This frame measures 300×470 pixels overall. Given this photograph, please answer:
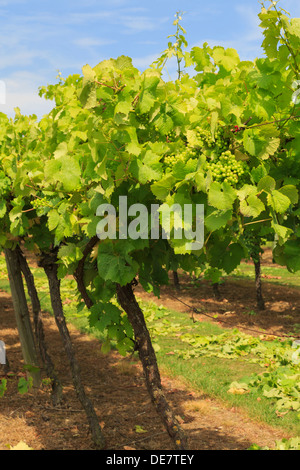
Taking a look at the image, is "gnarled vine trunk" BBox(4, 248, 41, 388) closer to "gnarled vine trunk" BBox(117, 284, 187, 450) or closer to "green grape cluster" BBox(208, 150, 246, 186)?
"gnarled vine trunk" BBox(117, 284, 187, 450)

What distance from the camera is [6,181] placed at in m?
6.63

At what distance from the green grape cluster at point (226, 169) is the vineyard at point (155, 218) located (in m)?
0.01

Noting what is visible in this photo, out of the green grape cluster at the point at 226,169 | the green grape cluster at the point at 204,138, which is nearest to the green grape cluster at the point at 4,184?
the green grape cluster at the point at 204,138

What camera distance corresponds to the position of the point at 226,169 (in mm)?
2682

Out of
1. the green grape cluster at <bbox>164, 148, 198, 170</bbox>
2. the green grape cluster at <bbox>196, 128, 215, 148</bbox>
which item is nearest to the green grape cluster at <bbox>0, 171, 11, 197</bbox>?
the green grape cluster at <bbox>164, 148, 198, 170</bbox>

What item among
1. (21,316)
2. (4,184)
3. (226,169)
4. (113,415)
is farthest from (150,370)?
(21,316)

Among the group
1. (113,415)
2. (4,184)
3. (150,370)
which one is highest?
(4,184)

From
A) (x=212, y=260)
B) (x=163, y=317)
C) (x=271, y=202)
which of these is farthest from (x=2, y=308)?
(x=271, y=202)

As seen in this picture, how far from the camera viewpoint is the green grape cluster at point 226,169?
104 inches

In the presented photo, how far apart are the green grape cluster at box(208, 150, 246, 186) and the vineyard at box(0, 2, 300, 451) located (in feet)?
0.04

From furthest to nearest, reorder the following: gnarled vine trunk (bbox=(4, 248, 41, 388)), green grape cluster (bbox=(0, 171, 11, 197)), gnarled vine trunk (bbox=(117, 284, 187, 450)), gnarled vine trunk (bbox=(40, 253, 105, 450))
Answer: gnarled vine trunk (bbox=(4, 248, 41, 388)), green grape cluster (bbox=(0, 171, 11, 197)), gnarled vine trunk (bbox=(40, 253, 105, 450)), gnarled vine trunk (bbox=(117, 284, 187, 450))

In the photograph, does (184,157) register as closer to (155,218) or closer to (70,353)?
(155,218)

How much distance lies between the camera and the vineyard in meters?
2.80

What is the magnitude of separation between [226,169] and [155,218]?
1.09 m
